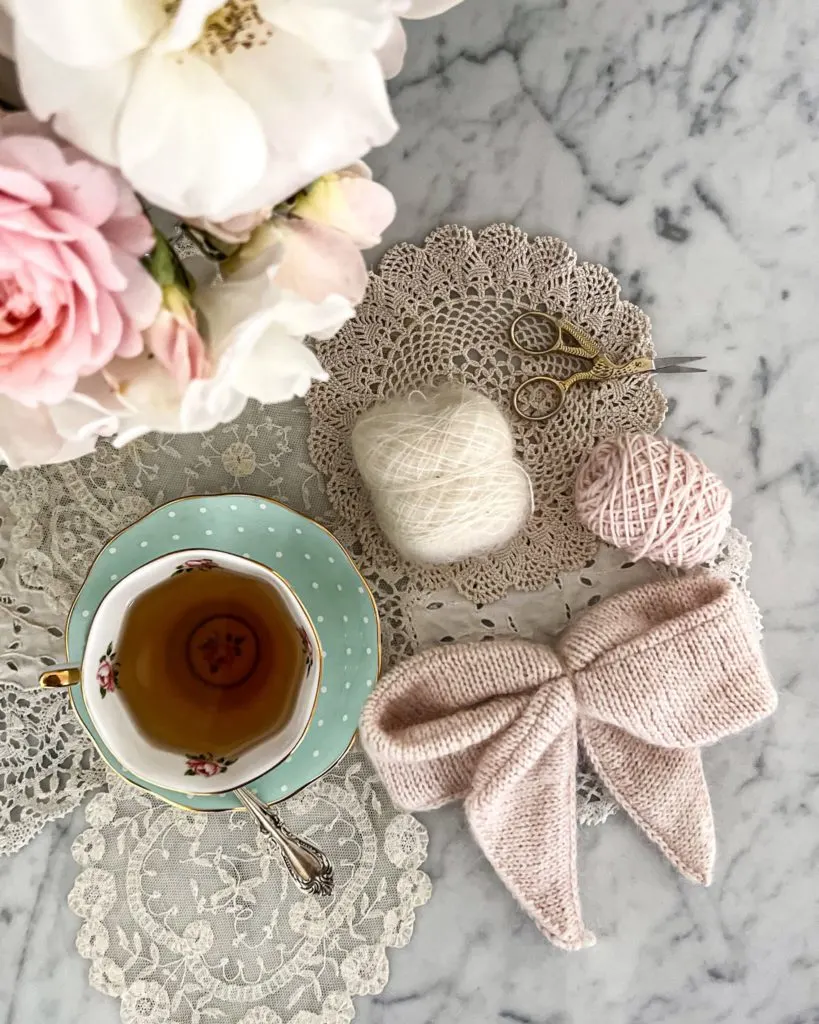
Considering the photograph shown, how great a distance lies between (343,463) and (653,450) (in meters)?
0.23

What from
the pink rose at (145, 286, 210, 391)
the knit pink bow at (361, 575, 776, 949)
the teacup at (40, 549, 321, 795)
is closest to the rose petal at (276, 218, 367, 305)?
the pink rose at (145, 286, 210, 391)

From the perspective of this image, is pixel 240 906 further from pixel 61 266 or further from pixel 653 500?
pixel 61 266

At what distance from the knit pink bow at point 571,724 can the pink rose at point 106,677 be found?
170 millimetres

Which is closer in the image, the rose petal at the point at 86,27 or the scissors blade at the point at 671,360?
the rose petal at the point at 86,27

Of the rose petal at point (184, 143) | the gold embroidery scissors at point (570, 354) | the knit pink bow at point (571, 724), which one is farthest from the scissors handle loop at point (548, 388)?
the rose petal at point (184, 143)

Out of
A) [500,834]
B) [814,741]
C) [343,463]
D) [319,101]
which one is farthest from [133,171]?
[814,741]

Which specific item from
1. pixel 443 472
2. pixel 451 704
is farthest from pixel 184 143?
pixel 451 704

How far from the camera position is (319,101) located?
0.29 metres

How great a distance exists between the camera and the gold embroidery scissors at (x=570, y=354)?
2.13 ft

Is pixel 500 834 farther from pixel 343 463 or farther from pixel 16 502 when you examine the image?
pixel 16 502

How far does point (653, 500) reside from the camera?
23.7 inches

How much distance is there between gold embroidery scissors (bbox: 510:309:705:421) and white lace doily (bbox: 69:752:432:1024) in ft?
1.02

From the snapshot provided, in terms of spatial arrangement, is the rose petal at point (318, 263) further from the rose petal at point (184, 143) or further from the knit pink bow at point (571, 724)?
the knit pink bow at point (571, 724)

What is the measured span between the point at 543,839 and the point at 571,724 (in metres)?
0.09
